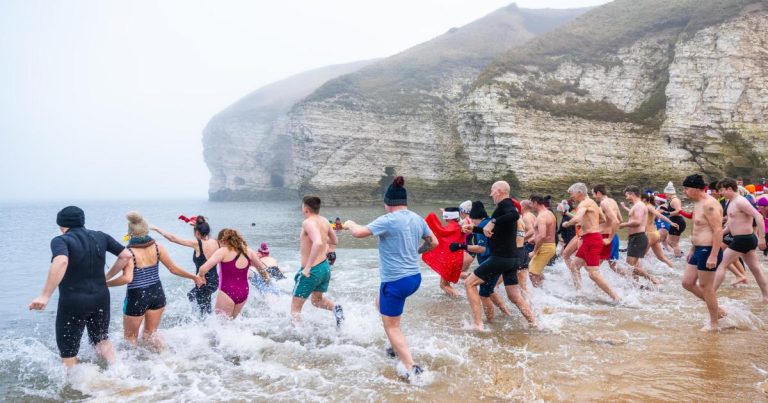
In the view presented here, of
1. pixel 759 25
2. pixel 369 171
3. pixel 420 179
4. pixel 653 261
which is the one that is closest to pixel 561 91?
pixel 759 25

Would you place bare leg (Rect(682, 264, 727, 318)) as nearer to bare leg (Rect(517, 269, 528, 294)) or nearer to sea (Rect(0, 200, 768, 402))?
sea (Rect(0, 200, 768, 402))

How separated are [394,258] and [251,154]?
307ft

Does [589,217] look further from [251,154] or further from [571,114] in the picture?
[251,154]

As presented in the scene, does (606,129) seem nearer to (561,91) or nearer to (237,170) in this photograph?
(561,91)

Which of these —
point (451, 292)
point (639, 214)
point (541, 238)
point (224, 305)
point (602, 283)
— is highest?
point (639, 214)

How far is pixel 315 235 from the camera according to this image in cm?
619

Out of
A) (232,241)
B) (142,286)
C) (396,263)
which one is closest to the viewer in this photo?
(396,263)

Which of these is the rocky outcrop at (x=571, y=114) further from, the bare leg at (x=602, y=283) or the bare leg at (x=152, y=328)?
the bare leg at (x=152, y=328)

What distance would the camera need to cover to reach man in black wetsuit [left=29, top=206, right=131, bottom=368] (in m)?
4.73

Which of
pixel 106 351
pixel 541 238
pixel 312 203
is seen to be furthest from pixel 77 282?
pixel 541 238

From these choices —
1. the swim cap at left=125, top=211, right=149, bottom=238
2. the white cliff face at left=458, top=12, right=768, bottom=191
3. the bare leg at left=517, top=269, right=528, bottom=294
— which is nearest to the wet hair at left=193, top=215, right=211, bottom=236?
the swim cap at left=125, top=211, right=149, bottom=238

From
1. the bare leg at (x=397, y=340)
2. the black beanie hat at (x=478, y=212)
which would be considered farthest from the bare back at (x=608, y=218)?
the bare leg at (x=397, y=340)

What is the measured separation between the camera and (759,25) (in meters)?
32.7

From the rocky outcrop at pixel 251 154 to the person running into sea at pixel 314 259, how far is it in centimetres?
8199
